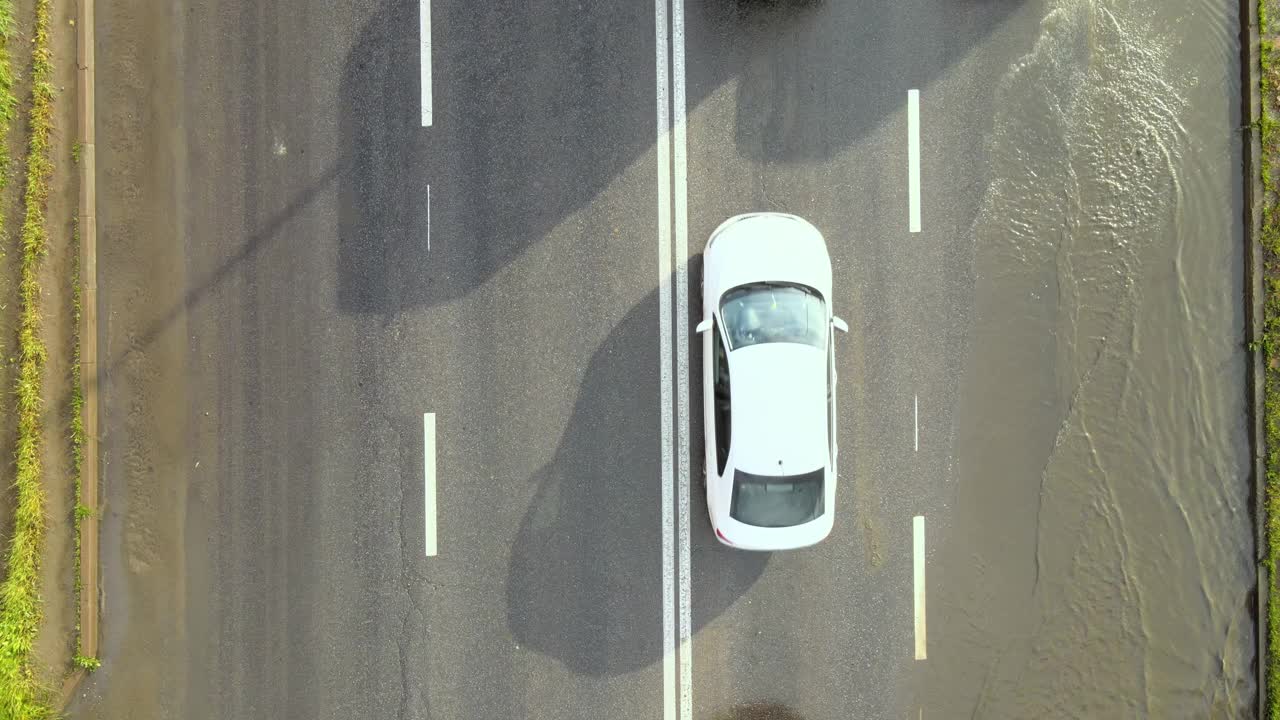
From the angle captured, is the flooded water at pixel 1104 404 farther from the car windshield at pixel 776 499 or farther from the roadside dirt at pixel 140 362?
the roadside dirt at pixel 140 362

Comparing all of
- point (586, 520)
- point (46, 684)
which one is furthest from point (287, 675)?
point (586, 520)

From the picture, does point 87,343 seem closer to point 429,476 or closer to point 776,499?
point 429,476

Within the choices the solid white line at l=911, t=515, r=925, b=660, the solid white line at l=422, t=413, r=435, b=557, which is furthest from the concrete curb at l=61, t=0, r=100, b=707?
the solid white line at l=911, t=515, r=925, b=660

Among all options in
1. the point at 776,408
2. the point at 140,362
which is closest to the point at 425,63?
the point at 140,362

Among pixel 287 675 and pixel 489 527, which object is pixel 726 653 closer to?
pixel 489 527

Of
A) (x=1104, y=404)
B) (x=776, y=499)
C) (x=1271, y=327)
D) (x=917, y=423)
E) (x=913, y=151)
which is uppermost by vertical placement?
(x=913, y=151)

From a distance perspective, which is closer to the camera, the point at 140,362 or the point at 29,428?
the point at 29,428

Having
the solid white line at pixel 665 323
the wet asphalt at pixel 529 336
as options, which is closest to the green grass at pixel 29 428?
the wet asphalt at pixel 529 336

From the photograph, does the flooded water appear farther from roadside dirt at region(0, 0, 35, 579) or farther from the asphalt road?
roadside dirt at region(0, 0, 35, 579)
